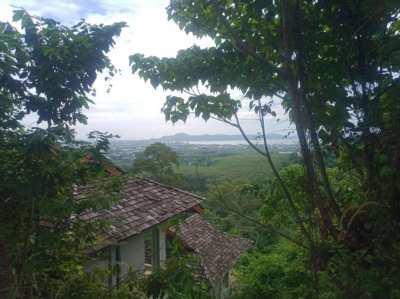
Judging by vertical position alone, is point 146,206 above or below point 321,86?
below

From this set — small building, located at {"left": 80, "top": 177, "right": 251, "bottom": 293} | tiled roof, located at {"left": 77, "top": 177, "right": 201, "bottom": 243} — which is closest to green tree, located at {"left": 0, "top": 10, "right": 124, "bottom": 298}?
small building, located at {"left": 80, "top": 177, "right": 251, "bottom": 293}

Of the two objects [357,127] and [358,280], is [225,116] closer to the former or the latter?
[357,127]

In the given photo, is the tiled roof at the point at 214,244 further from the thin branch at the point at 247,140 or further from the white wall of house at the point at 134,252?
the thin branch at the point at 247,140

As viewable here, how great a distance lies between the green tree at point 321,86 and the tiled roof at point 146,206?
3740mm

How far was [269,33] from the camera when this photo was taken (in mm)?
3119

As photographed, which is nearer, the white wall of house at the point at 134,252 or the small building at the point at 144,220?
the small building at the point at 144,220

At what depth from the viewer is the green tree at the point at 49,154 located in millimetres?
2852

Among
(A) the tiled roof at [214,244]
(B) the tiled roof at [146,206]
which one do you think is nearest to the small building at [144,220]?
(B) the tiled roof at [146,206]

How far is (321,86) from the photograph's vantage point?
2.90m

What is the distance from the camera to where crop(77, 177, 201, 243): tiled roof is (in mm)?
7008

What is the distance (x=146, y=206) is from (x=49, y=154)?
5.88 meters

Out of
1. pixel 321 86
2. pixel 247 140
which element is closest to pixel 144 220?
pixel 247 140

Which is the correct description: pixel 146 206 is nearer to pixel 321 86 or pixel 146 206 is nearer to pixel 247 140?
pixel 247 140

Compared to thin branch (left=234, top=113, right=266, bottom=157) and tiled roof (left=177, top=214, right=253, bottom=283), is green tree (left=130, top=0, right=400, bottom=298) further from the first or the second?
tiled roof (left=177, top=214, right=253, bottom=283)
